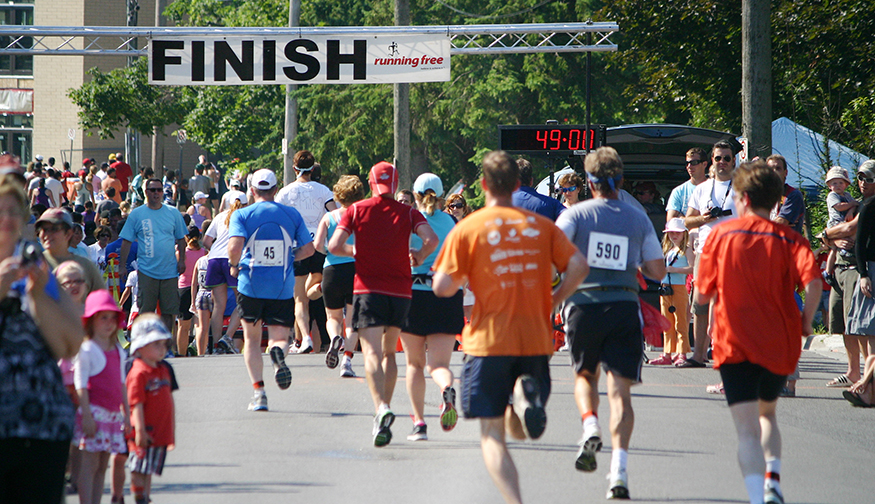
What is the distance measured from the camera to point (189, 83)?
17703 mm

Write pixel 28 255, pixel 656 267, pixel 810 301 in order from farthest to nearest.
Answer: pixel 656 267, pixel 810 301, pixel 28 255

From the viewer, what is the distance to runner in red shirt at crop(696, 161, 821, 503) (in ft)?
18.4

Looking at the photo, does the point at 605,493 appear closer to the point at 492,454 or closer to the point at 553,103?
the point at 492,454

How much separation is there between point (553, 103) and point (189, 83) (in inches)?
809

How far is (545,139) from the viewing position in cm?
1502

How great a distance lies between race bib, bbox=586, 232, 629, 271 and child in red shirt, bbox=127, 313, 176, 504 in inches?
95.1

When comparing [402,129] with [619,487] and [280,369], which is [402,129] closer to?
[280,369]

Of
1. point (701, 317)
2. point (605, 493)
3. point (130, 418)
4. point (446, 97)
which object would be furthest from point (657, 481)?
point (446, 97)

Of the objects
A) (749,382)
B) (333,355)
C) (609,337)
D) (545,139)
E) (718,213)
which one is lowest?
(333,355)

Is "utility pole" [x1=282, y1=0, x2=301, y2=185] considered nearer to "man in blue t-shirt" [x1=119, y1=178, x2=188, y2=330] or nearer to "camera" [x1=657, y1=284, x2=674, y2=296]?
"man in blue t-shirt" [x1=119, y1=178, x2=188, y2=330]

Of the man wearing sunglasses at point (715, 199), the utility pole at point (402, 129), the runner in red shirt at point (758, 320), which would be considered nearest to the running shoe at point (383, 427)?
the runner in red shirt at point (758, 320)

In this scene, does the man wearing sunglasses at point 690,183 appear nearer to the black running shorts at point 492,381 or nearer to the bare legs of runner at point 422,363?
the bare legs of runner at point 422,363

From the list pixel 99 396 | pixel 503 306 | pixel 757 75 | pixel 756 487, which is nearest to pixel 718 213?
pixel 756 487

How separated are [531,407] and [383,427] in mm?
2372
